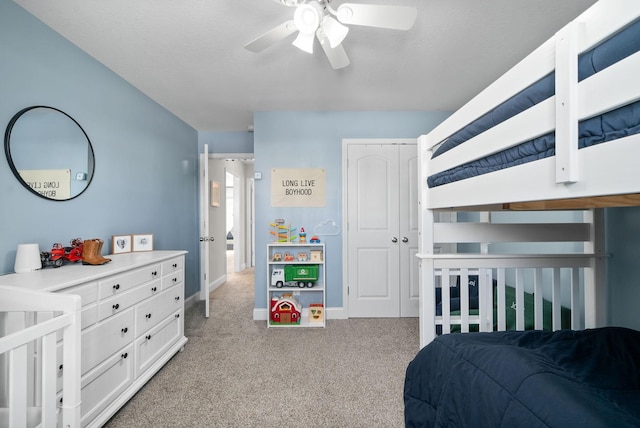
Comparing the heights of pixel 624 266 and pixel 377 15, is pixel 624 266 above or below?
below

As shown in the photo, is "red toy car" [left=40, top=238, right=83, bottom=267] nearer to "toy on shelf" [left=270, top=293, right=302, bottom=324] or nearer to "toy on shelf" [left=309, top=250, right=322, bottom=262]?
"toy on shelf" [left=270, top=293, right=302, bottom=324]

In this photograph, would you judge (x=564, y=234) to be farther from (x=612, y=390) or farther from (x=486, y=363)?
(x=486, y=363)

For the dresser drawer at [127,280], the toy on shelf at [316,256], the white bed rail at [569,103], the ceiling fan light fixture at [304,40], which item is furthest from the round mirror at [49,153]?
the white bed rail at [569,103]

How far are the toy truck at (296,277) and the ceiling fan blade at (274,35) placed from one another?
2.15m

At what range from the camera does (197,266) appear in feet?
13.0

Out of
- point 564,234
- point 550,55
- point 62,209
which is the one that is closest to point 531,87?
point 550,55

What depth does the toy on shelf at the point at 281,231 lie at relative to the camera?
3186 mm

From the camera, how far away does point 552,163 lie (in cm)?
73

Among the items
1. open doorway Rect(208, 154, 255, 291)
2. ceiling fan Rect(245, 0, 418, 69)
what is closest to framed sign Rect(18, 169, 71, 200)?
ceiling fan Rect(245, 0, 418, 69)

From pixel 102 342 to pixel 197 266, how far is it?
8.01 feet

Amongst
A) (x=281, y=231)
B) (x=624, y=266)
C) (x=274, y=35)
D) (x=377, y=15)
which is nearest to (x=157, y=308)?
(x=281, y=231)

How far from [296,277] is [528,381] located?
2455 millimetres

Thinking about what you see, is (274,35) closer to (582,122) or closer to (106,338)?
(582,122)

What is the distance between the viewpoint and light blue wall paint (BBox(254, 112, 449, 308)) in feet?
10.7
